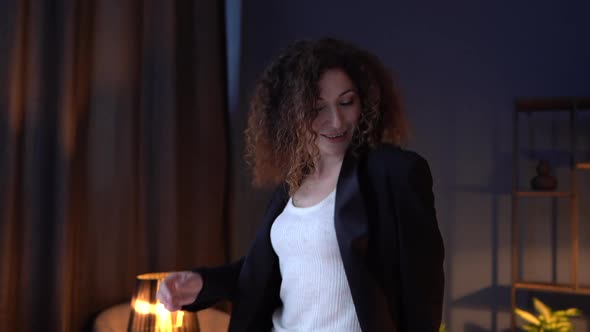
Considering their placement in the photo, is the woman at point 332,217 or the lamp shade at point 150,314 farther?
the lamp shade at point 150,314

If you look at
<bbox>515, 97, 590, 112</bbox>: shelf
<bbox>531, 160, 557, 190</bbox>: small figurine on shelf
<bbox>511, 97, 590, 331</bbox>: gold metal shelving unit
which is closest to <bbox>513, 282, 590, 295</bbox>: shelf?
<bbox>511, 97, 590, 331</bbox>: gold metal shelving unit

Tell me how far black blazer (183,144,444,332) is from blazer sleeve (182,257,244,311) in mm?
355

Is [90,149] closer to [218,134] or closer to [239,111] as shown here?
[218,134]

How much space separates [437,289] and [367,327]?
153mm

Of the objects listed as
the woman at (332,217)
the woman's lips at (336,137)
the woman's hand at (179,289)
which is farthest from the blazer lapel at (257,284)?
the woman's lips at (336,137)

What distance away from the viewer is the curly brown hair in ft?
3.67

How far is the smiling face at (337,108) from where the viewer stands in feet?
3.66

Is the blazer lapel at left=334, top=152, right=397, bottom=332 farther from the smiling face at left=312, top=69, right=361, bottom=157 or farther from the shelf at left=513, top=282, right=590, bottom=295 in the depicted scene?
the shelf at left=513, top=282, right=590, bottom=295

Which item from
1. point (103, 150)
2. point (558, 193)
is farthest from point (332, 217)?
point (558, 193)

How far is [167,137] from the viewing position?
7.41ft

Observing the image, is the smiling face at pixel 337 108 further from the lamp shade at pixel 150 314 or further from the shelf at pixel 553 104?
the shelf at pixel 553 104

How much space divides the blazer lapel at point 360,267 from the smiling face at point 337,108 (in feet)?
0.54

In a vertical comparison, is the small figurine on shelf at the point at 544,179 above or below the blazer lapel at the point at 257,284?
above

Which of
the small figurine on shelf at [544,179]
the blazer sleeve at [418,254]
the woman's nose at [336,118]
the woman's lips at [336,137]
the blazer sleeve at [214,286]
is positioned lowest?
the blazer sleeve at [214,286]
